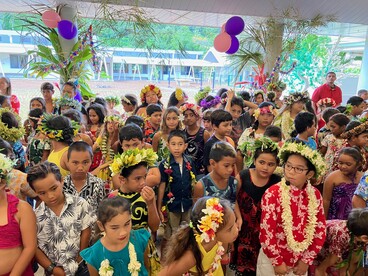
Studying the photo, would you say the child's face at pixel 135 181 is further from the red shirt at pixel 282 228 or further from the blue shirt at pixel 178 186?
the red shirt at pixel 282 228

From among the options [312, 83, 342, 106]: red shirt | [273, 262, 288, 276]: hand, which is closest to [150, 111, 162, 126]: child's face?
[273, 262, 288, 276]: hand

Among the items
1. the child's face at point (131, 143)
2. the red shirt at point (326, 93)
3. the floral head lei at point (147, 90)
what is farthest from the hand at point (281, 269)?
the red shirt at point (326, 93)

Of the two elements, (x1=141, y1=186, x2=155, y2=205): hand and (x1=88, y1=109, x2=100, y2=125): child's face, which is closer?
(x1=141, y1=186, x2=155, y2=205): hand

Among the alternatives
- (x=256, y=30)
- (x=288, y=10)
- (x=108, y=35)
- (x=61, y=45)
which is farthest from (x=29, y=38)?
(x=288, y=10)

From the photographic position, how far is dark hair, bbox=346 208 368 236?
5.87ft

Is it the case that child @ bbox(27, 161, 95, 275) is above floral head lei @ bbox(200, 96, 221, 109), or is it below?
below

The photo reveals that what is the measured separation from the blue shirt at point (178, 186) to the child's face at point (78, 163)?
72 centimetres

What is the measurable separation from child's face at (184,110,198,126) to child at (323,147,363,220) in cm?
160

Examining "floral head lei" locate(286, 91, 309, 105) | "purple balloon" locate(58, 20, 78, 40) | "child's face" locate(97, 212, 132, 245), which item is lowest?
"child's face" locate(97, 212, 132, 245)

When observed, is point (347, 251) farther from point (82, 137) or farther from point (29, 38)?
point (29, 38)

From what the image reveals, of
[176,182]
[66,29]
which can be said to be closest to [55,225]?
[176,182]

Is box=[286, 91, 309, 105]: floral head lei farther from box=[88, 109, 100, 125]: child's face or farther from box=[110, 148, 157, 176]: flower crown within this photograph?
box=[110, 148, 157, 176]: flower crown

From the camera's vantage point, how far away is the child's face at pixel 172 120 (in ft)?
11.1

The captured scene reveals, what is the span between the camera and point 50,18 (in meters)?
5.12
